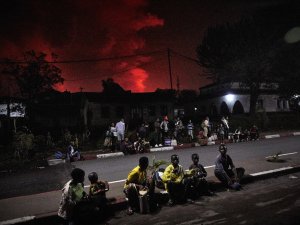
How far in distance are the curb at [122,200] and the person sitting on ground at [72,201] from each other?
48cm

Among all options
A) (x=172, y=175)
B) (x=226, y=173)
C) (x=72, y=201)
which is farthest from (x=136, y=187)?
(x=226, y=173)

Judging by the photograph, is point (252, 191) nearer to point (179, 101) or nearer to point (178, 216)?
point (178, 216)

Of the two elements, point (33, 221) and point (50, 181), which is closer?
point (33, 221)

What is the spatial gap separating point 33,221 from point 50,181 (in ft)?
14.2

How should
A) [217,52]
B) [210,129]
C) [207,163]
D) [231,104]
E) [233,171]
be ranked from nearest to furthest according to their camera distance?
[233,171]
[207,163]
[210,129]
[217,52]
[231,104]

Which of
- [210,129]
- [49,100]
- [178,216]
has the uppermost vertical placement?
[49,100]

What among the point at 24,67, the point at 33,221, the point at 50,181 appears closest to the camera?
the point at 33,221

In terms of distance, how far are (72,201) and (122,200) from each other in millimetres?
1577

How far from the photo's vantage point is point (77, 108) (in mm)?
46656

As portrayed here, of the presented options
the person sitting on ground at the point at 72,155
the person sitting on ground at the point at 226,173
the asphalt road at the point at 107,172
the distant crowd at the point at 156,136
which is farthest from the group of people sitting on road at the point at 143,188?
the distant crowd at the point at 156,136

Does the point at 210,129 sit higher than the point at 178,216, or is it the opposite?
the point at 210,129

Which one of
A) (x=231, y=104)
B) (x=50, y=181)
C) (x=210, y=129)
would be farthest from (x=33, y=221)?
(x=231, y=104)

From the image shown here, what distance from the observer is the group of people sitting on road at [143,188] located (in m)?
6.76

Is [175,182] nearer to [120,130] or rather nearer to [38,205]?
[38,205]
